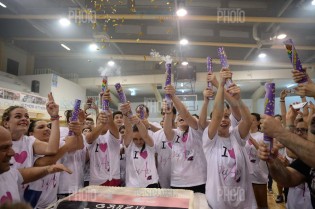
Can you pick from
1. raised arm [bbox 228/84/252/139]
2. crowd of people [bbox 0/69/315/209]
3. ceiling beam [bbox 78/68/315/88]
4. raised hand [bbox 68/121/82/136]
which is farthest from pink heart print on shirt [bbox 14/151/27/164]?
ceiling beam [bbox 78/68/315/88]

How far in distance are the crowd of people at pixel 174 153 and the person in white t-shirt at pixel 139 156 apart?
0.03 feet

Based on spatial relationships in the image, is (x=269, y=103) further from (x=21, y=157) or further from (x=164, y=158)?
(x=164, y=158)

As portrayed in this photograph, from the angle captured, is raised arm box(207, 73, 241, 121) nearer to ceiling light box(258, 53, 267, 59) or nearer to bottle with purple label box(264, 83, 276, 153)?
bottle with purple label box(264, 83, 276, 153)

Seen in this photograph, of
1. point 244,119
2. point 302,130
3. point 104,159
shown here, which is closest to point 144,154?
point 104,159

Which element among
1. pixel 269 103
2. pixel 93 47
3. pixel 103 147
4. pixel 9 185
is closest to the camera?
pixel 269 103

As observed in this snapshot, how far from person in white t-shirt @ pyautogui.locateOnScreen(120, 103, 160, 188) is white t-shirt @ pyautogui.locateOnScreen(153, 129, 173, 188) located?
0.78 feet

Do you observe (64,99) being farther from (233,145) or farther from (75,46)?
(233,145)

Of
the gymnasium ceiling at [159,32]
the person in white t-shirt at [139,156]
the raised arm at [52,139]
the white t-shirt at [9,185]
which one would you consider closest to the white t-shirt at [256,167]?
the person in white t-shirt at [139,156]

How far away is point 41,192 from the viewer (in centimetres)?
214

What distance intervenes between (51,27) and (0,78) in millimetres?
3571

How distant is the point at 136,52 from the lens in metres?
10.2

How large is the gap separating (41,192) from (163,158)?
4.67 ft

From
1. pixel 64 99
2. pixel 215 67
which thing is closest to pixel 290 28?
pixel 215 67

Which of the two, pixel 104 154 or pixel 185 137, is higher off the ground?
pixel 185 137
